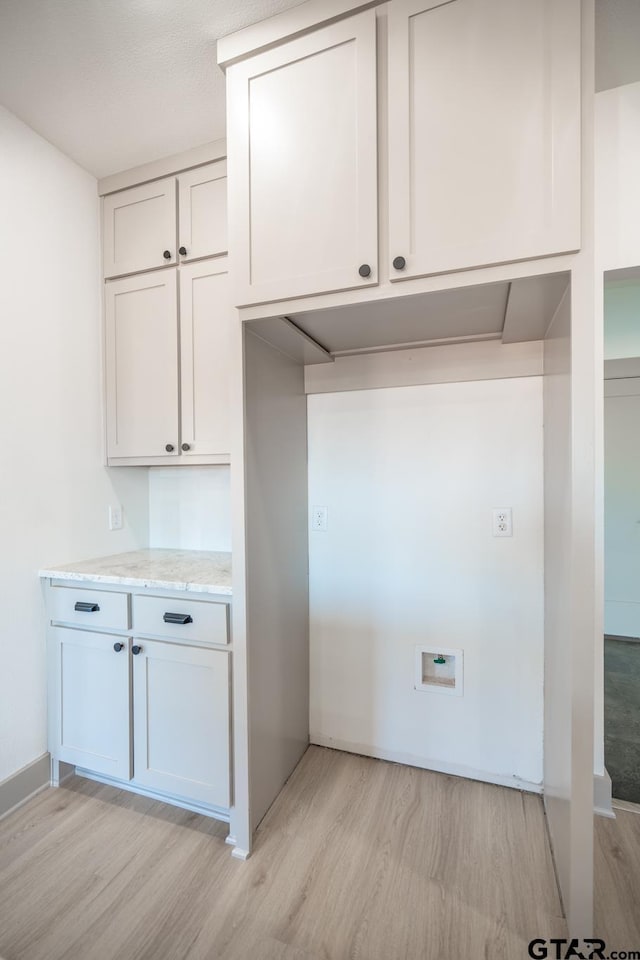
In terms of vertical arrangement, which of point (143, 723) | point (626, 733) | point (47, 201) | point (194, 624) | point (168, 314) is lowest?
point (626, 733)

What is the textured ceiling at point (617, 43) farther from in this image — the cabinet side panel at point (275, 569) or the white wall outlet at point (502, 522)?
the white wall outlet at point (502, 522)

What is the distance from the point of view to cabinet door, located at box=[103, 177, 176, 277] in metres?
1.89

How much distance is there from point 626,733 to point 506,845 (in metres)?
1.18

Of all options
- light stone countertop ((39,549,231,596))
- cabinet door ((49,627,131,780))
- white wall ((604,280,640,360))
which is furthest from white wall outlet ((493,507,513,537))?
white wall ((604,280,640,360))

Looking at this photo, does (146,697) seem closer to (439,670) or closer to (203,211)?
(439,670)

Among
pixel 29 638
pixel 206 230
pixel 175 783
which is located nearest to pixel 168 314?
pixel 206 230

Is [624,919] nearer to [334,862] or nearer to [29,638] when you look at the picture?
[334,862]

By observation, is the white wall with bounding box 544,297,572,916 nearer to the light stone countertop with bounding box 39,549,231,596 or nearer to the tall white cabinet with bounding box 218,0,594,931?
the tall white cabinet with bounding box 218,0,594,931

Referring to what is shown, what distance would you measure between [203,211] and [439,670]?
2256 millimetres

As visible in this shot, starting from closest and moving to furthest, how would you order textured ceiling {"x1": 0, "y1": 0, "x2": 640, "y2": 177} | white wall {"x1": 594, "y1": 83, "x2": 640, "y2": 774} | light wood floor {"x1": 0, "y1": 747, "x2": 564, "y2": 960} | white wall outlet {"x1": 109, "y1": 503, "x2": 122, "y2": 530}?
1. light wood floor {"x1": 0, "y1": 747, "x2": 564, "y2": 960}
2. textured ceiling {"x1": 0, "y1": 0, "x2": 640, "y2": 177}
3. white wall {"x1": 594, "y1": 83, "x2": 640, "y2": 774}
4. white wall outlet {"x1": 109, "y1": 503, "x2": 122, "y2": 530}

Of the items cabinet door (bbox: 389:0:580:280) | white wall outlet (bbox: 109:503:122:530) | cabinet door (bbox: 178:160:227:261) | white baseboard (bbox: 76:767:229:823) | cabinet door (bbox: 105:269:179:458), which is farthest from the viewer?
white wall outlet (bbox: 109:503:122:530)

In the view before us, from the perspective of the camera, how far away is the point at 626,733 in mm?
2150

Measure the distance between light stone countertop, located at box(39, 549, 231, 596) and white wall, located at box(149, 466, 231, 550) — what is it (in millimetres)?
94

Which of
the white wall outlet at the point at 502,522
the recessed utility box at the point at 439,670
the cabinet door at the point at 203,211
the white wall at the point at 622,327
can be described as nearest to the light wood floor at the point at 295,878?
the recessed utility box at the point at 439,670
